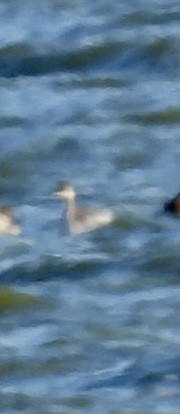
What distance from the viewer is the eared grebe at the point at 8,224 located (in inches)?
542

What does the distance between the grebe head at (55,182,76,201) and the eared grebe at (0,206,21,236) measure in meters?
0.40

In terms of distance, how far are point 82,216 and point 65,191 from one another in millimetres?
447

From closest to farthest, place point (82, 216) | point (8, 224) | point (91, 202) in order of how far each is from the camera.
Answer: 1. point (8, 224)
2. point (82, 216)
3. point (91, 202)

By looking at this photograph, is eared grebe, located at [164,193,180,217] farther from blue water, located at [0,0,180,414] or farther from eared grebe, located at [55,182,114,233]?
eared grebe, located at [55,182,114,233]

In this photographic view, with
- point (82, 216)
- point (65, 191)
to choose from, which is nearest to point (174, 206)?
point (82, 216)

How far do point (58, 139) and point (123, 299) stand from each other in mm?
4044

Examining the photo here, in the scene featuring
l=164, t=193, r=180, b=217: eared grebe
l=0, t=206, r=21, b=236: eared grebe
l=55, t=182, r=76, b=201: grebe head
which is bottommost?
l=0, t=206, r=21, b=236: eared grebe

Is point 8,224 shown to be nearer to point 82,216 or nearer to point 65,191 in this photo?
point 82,216

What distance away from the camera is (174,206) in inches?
552

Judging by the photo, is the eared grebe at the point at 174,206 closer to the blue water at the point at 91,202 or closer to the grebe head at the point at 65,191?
the blue water at the point at 91,202

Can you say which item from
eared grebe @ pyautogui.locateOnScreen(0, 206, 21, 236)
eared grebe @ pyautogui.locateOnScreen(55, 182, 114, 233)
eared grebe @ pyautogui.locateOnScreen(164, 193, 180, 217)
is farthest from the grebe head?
eared grebe @ pyautogui.locateOnScreen(164, 193, 180, 217)

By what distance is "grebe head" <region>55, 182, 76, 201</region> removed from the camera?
1423cm

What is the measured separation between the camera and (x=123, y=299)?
40.9 feet

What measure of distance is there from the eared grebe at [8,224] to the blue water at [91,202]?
68 mm
